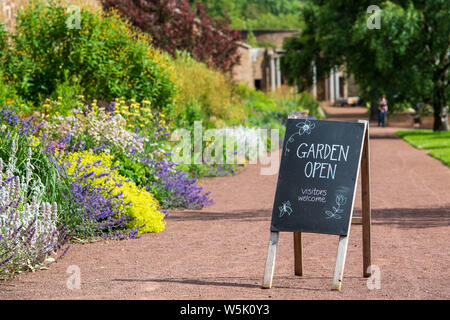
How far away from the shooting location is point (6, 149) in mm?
7895

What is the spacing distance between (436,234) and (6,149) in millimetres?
4770

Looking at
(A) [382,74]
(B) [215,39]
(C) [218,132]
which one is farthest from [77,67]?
(A) [382,74]

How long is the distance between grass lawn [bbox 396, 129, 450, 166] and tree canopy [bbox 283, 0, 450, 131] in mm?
1337

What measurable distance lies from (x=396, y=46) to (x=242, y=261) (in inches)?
776

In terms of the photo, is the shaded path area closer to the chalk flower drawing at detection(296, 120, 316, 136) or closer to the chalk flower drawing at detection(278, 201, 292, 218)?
the chalk flower drawing at detection(278, 201, 292, 218)

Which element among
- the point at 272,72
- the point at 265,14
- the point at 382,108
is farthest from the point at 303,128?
the point at 265,14

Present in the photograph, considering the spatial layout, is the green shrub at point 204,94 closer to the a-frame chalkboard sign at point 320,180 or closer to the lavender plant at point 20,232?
the lavender plant at point 20,232

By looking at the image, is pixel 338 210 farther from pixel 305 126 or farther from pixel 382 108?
pixel 382 108

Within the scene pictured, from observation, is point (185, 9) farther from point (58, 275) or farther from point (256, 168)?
point (58, 275)

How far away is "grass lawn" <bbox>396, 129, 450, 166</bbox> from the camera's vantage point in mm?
18258

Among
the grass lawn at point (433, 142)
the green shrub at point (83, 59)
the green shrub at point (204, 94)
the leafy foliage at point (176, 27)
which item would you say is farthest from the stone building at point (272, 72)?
the green shrub at point (83, 59)

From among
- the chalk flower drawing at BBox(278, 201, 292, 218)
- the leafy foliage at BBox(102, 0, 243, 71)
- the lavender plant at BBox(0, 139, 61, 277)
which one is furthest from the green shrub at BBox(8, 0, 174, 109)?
the chalk flower drawing at BBox(278, 201, 292, 218)

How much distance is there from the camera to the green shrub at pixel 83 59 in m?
14.0

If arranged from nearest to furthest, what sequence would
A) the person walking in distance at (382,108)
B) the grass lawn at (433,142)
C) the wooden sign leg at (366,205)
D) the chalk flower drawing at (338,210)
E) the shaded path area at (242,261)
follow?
the shaded path area at (242,261) < the chalk flower drawing at (338,210) < the wooden sign leg at (366,205) < the grass lawn at (433,142) < the person walking in distance at (382,108)
